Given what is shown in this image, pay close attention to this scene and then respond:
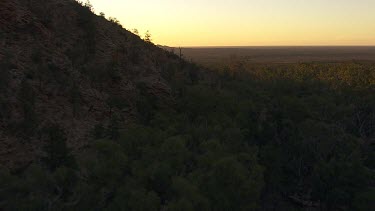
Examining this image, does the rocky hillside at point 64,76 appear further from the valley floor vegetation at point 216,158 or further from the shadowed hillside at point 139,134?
the valley floor vegetation at point 216,158

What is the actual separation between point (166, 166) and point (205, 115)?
1247 cm

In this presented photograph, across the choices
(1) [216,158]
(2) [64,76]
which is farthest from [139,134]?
(2) [64,76]

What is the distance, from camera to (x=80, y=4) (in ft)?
114

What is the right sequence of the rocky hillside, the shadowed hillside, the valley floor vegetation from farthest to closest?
the rocky hillside, the shadowed hillside, the valley floor vegetation

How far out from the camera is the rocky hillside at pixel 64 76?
21.7 m

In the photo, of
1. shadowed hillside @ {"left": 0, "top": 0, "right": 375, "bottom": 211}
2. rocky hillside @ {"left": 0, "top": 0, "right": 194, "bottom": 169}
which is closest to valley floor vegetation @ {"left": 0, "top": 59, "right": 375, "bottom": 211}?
shadowed hillside @ {"left": 0, "top": 0, "right": 375, "bottom": 211}

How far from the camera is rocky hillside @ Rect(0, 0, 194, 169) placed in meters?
21.7

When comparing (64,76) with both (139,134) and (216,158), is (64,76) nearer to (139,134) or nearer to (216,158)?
(139,134)

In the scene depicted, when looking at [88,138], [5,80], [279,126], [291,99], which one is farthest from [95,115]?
[291,99]

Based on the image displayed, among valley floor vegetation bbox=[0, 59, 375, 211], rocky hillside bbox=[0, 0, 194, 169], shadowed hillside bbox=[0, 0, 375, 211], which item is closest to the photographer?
valley floor vegetation bbox=[0, 59, 375, 211]

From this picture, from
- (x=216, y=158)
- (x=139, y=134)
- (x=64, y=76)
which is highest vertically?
(x=64, y=76)

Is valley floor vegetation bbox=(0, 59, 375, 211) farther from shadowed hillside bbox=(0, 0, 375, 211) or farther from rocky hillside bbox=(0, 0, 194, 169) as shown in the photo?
rocky hillside bbox=(0, 0, 194, 169)

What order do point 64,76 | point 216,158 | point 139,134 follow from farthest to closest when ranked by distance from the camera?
point 64,76 → point 139,134 → point 216,158

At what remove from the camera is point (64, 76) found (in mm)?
26641
